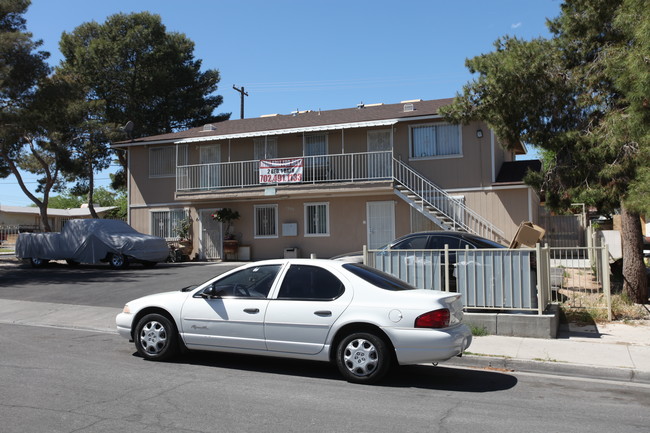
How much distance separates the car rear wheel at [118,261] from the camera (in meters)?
20.0

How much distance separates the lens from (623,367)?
700 centimetres

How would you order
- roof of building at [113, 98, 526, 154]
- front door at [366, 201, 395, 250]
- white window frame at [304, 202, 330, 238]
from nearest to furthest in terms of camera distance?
roof of building at [113, 98, 526, 154], front door at [366, 201, 395, 250], white window frame at [304, 202, 330, 238]

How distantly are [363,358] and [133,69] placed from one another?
3548 cm

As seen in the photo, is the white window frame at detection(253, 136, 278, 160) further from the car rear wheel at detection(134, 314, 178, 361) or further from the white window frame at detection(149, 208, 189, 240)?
the car rear wheel at detection(134, 314, 178, 361)

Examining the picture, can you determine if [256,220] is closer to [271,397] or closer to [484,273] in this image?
[484,273]

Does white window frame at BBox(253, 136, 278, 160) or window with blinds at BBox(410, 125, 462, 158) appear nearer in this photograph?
window with blinds at BBox(410, 125, 462, 158)

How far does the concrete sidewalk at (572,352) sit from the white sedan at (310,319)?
130cm

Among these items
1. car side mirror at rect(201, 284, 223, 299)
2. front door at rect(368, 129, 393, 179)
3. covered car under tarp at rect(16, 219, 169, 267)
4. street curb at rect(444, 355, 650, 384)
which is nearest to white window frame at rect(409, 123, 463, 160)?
front door at rect(368, 129, 393, 179)

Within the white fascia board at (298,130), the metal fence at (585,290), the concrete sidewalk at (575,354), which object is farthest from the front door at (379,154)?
the concrete sidewalk at (575,354)

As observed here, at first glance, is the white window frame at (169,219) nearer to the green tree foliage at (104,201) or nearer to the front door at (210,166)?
the front door at (210,166)

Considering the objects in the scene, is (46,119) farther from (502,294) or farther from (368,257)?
(502,294)

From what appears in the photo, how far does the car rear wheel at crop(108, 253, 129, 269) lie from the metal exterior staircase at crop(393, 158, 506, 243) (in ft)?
34.0

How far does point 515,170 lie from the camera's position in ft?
67.6

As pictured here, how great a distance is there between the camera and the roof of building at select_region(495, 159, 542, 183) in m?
19.7
